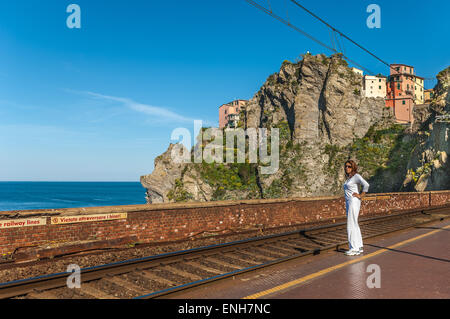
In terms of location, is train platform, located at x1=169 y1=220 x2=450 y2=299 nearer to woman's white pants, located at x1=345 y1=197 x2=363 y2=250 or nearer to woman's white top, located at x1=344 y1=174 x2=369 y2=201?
woman's white pants, located at x1=345 y1=197 x2=363 y2=250

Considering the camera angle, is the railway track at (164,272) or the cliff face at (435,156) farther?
the cliff face at (435,156)

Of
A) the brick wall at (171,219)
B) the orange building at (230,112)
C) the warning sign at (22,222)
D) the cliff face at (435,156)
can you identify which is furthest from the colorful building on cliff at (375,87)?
the warning sign at (22,222)

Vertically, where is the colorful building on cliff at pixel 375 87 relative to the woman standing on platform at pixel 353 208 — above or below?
above

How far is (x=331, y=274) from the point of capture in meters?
5.64

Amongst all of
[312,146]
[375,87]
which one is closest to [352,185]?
[312,146]

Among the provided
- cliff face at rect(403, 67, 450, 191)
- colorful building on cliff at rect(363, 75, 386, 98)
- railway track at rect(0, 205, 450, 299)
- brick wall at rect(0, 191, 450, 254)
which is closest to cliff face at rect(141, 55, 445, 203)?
colorful building on cliff at rect(363, 75, 386, 98)

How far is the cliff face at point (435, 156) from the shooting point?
5044 cm

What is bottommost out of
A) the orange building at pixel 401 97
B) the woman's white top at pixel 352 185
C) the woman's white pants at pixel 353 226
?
the woman's white pants at pixel 353 226

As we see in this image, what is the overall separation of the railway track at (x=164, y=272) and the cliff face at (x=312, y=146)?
7935 cm

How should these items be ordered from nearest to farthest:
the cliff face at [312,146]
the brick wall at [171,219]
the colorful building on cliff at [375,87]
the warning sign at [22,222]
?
the warning sign at [22,222], the brick wall at [171,219], the cliff face at [312,146], the colorful building on cliff at [375,87]

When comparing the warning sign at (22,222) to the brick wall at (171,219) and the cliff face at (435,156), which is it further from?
the cliff face at (435,156)

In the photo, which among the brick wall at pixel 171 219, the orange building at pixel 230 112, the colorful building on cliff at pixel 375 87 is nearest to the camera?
the brick wall at pixel 171 219
